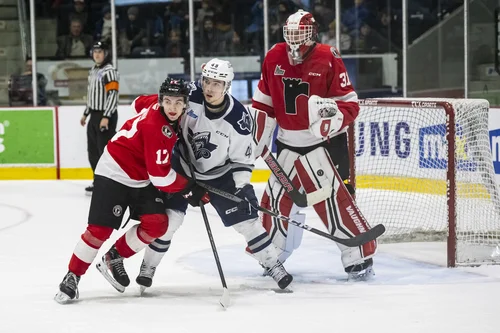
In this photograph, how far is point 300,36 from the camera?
4047 millimetres

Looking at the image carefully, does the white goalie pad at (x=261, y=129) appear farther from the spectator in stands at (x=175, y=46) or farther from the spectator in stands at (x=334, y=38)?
the spectator in stands at (x=175, y=46)

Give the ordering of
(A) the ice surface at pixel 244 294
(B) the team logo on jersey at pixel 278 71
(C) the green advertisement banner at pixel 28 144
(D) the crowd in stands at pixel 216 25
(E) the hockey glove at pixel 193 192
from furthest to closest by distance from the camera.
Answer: (D) the crowd in stands at pixel 216 25
(C) the green advertisement banner at pixel 28 144
(B) the team logo on jersey at pixel 278 71
(E) the hockey glove at pixel 193 192
(A) the ice surface at pixel 244 294

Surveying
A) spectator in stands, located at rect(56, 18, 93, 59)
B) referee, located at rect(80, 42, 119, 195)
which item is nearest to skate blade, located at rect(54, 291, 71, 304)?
referee, located at rect(80, 42, 119, 195)

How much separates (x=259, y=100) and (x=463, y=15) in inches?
166

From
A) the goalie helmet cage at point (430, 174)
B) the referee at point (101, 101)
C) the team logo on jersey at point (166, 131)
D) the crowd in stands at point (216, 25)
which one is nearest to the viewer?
the team logo on jersey at point (166, 131)

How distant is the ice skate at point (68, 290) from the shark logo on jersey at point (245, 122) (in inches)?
34.5

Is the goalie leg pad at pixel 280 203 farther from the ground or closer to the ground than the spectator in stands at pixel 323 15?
closer to the ground

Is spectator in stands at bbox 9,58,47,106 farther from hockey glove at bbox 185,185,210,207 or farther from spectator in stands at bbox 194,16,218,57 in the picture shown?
hockey glove at bbox 185,185,210,207

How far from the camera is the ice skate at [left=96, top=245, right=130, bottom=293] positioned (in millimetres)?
3756

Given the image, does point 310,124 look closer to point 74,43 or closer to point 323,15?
point 323,15

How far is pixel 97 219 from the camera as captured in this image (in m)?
3.63

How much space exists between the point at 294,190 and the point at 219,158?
463mm

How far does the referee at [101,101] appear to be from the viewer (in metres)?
6.92

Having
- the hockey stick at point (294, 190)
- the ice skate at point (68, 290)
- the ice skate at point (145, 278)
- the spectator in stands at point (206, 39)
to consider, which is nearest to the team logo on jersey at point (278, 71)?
the hockey stick at point (294, 190)
